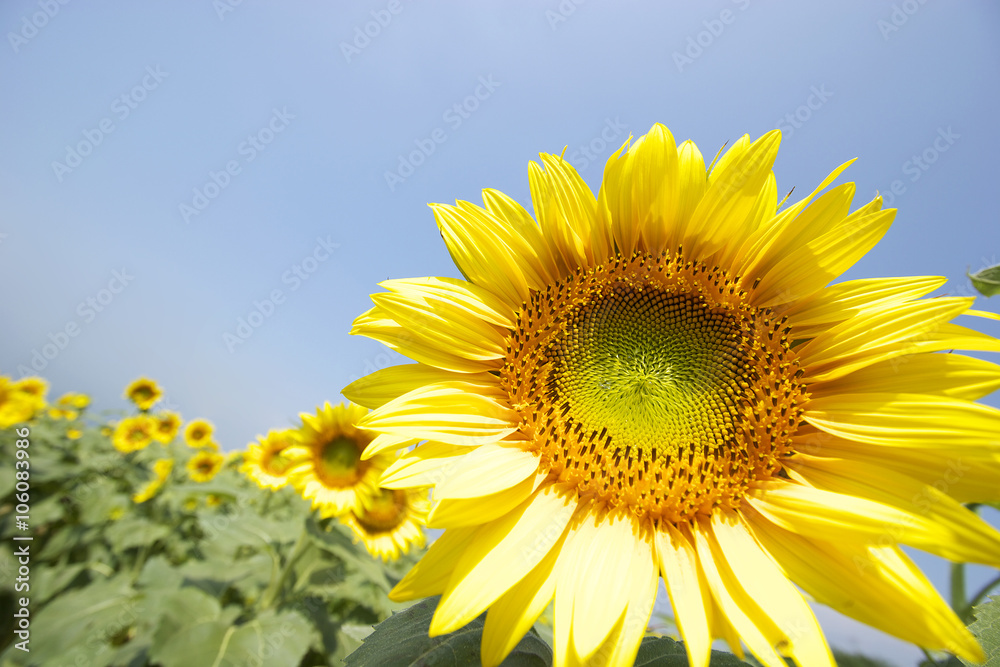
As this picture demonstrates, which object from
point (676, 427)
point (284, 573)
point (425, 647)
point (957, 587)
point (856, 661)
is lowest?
point (284, 573)

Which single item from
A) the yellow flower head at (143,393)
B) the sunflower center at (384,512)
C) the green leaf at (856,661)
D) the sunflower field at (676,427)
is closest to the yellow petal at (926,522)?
the sunflower field at (676,427)

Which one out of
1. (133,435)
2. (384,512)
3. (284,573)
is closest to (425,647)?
(284,573)

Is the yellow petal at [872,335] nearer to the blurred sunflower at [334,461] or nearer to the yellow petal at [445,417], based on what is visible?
the yellow petal at [445,417]

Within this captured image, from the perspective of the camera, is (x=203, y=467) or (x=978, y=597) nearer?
(x=978, y=597)

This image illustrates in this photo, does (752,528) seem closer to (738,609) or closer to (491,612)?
(738,609)

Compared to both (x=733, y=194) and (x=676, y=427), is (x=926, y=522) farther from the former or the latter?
(x=733, y=194)

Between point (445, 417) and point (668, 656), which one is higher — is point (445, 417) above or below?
above

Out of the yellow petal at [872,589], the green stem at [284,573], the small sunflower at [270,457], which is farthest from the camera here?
the small sunflower at [270,457]
